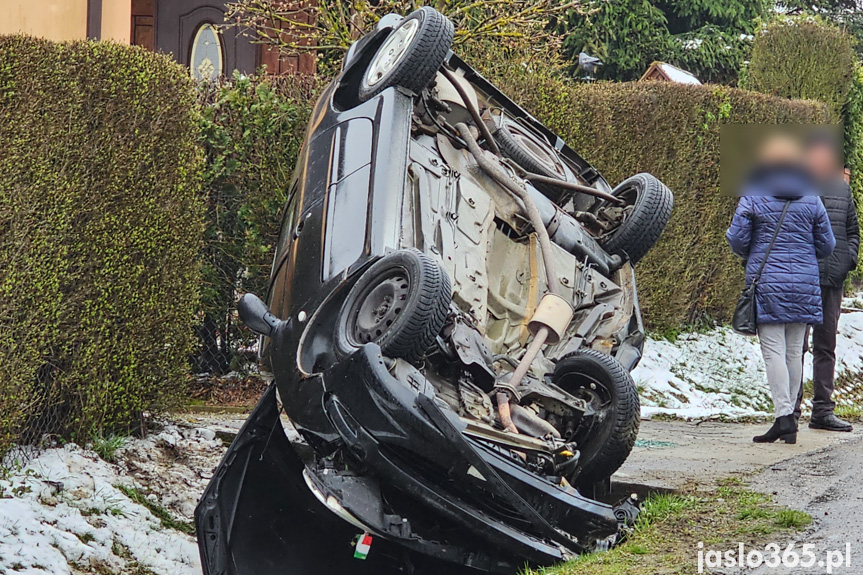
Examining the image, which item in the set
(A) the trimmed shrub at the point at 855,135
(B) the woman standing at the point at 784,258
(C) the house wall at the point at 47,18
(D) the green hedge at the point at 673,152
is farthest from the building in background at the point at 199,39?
(A) the trimmed shrub at the point at 855,135

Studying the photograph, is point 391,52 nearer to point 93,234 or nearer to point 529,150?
point 529,150

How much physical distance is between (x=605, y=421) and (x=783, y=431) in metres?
2.49

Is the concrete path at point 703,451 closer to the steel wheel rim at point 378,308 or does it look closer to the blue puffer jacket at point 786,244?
the blue puffer jacket at point 786,244

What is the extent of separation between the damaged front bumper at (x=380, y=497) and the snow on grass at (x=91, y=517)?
2.27 ft

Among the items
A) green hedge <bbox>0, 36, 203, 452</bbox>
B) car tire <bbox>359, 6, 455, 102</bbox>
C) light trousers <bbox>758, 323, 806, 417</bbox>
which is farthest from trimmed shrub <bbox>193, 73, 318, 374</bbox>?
light trousers <bbox>758, 323, 806, 417</bbox>

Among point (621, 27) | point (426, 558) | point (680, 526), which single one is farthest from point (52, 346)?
point (621, 27)

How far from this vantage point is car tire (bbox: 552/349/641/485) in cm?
560

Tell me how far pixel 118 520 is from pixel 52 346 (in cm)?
91

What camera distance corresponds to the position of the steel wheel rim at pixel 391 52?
6.31 metres

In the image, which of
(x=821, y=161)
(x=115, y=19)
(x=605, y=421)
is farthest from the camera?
(x=115, y=19)

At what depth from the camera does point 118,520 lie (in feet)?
18.4

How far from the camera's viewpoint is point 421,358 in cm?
498

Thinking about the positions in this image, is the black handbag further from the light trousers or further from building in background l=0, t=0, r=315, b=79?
building in background l=0, t=0, r=315, b=79

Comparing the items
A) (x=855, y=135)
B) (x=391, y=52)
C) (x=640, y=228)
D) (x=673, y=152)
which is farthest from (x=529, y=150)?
(x=855, y=135)
